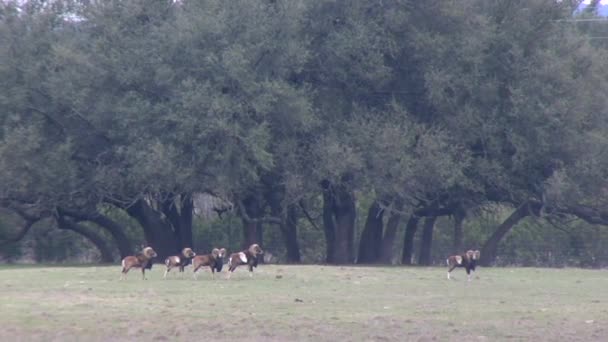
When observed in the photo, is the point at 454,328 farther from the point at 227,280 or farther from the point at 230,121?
the point at 230,121

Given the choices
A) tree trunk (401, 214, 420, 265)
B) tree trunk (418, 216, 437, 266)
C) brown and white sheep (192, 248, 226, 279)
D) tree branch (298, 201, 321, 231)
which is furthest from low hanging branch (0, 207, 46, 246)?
tree trunk (418, 216, 437, 266)

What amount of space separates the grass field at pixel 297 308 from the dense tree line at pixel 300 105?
24.3 ft

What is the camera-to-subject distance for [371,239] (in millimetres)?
41125

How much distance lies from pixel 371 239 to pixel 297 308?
21.0 m

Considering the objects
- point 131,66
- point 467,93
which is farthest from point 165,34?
point 467,93

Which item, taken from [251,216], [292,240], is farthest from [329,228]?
[251,216]

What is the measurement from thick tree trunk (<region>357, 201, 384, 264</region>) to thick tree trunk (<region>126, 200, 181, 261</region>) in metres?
7.07

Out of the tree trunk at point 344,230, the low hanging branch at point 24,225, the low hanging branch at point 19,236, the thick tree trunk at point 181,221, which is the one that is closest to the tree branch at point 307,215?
the tree trunk at point 344,230

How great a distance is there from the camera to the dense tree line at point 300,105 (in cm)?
3438

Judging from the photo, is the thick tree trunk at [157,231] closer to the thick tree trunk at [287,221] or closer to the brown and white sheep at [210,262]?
the thick tree trunk at [287,221]

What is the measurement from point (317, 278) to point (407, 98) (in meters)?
12.7

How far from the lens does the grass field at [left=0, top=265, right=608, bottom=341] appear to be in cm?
1778

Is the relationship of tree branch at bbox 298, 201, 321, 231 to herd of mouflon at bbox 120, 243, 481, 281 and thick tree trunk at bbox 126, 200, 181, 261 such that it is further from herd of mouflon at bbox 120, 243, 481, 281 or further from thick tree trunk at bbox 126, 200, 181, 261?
herd of mouflon at bbox 120, 243, 481, 281

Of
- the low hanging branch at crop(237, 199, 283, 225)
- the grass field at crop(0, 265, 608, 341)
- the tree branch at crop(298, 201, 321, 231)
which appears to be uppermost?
the tree branch at crop(298, 201, 321, 231)
